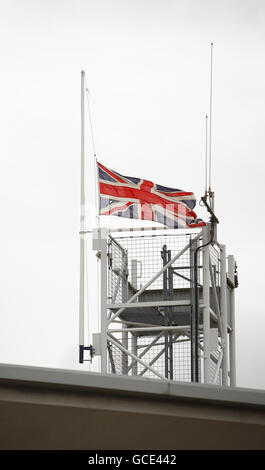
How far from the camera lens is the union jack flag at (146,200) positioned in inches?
1070

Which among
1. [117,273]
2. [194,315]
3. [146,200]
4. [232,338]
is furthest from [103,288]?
[232,338]

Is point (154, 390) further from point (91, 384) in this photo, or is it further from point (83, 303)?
point (83, 303)

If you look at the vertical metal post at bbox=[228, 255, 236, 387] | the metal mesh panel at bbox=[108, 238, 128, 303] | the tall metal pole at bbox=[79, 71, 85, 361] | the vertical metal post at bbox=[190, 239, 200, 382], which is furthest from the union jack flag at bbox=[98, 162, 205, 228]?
the vertical metal post at bbox=[228, 255, 236, 387]

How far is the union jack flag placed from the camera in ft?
89.2

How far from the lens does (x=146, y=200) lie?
2742cm

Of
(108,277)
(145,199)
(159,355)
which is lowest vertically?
(159,355)

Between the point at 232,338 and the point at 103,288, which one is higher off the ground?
the point at 103,288

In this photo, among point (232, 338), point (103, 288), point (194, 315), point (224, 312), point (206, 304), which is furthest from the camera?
point (232, 338)

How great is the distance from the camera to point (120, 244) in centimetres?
2844

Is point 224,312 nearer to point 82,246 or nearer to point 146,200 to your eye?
point 146,200

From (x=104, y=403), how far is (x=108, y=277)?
1530 cm

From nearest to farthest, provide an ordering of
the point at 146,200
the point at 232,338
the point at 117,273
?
the point at 146,200 → the point at 117,273 → the point at 232,338
